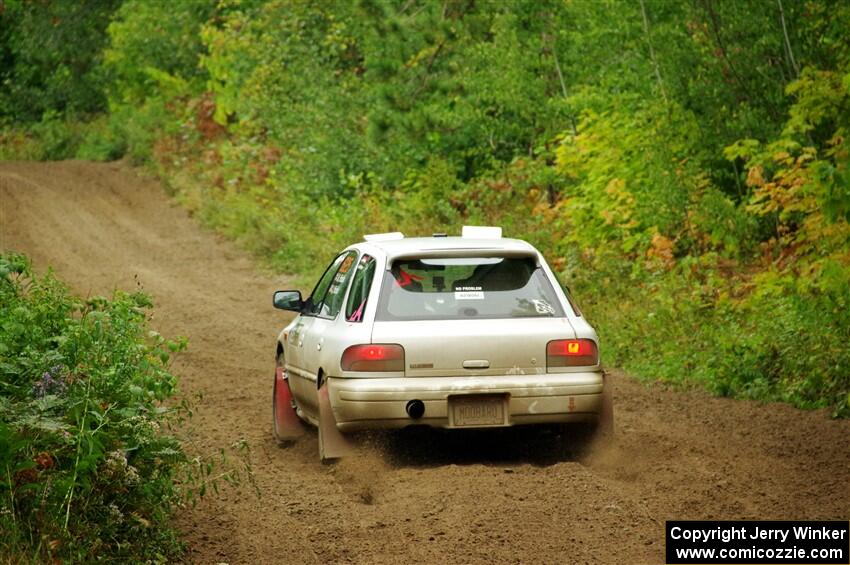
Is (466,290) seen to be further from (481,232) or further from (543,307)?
(481,232)

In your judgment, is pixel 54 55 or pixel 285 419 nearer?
pixel 285 419

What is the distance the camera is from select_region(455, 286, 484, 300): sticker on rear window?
8977 millimetres

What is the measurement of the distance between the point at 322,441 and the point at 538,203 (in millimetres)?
13442

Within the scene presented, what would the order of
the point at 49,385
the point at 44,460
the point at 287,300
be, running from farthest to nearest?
the point at 287,300 < the point at 49,385 < the point at 44,460

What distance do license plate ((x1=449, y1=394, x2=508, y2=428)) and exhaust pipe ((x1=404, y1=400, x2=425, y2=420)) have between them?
19 cm

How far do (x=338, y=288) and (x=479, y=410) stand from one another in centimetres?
189

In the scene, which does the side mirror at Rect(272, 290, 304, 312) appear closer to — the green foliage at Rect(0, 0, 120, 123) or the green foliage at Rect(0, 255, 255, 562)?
the green foliage at Rect(0, 255, 255, 562)

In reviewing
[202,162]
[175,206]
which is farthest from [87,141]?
[175,206]

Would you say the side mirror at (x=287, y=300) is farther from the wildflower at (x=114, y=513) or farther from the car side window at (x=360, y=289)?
the wildflower at (x=114, y=513)

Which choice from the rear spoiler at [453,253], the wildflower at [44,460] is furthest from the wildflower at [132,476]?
the rear spoiler at [453,253]

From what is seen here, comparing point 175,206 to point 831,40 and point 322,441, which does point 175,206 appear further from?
point 322,441

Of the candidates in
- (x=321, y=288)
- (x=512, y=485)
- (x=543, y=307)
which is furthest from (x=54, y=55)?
(x=512, y=485)

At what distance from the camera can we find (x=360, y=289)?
9312 millimetres

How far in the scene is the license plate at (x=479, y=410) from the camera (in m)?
8.59
